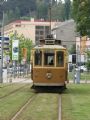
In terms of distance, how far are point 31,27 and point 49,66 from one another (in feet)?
510

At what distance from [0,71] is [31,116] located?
34.3m

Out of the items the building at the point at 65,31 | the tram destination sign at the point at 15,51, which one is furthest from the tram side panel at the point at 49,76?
the building at the point at 65,31

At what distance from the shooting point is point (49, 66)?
3309 cm

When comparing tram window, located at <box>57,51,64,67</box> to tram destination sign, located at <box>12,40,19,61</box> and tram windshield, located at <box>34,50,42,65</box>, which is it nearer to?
A: tram windshield, located at <box>34,50,42,65</box>

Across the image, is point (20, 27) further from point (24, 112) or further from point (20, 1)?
point (24, 112)

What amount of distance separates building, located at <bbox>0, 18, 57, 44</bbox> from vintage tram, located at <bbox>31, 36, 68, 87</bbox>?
139445 millimetres

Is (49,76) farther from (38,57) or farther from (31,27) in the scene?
(31,27)

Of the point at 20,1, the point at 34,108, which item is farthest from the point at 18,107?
the point at 20,1

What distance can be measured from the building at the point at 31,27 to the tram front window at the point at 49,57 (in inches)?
5491

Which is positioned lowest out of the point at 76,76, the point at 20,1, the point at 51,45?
the point at 76,76

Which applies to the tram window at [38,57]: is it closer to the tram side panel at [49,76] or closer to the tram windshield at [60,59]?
the tram side panel at [49,76]

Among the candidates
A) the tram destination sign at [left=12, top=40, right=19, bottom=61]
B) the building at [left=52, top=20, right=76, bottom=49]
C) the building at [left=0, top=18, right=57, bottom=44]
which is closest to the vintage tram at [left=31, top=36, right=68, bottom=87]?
the tram destination sign at [left=12, top=40, right=19, bottom=61]

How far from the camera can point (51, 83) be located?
109 feet

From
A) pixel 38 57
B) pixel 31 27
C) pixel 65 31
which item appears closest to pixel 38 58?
pixel 38 57
